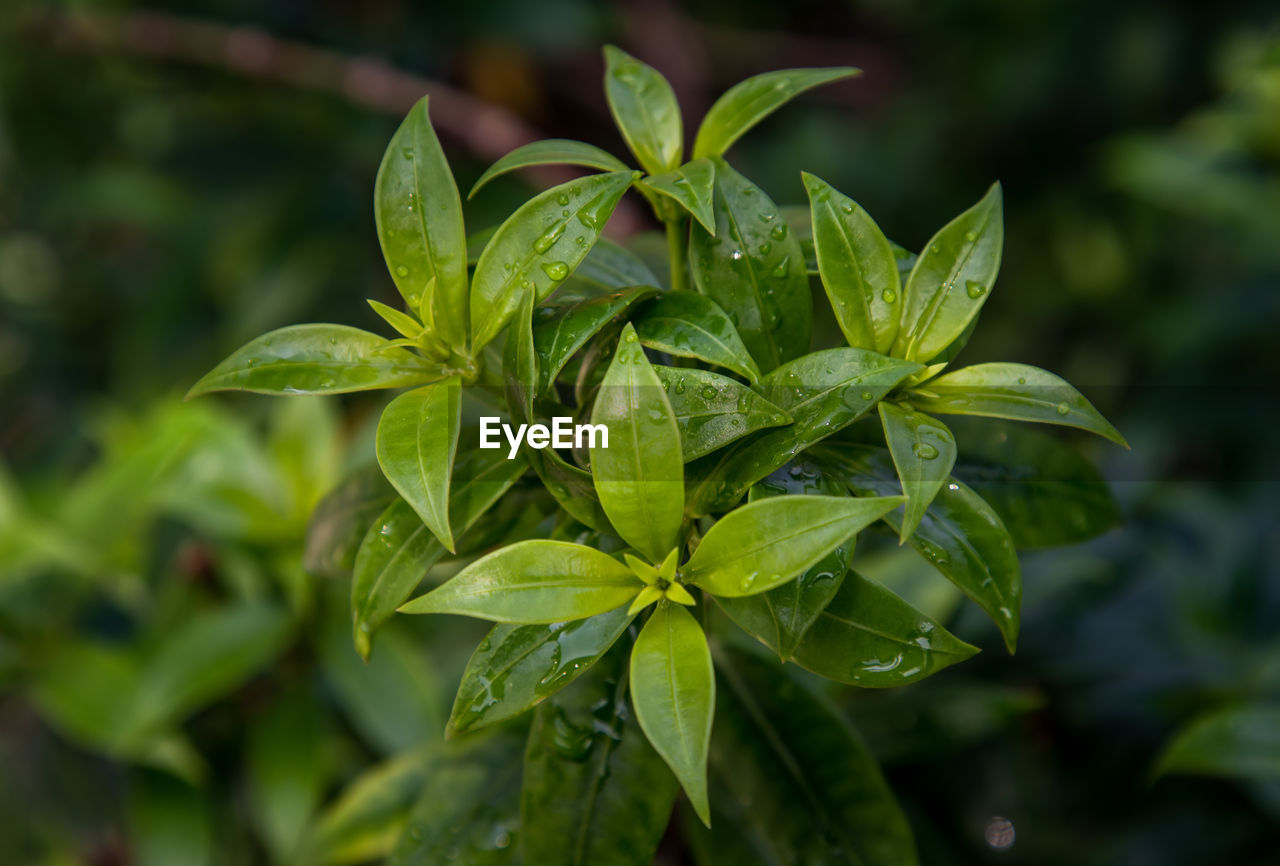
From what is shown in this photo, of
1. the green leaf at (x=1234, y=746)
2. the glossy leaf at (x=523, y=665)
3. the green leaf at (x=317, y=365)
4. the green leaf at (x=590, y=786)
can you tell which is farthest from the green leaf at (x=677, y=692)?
the green leaf at (x=1234, y=746)

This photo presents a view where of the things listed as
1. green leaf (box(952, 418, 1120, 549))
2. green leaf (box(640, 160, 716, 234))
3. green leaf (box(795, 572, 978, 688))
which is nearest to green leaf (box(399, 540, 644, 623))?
green leaf (box(795, 572, 978, 688))

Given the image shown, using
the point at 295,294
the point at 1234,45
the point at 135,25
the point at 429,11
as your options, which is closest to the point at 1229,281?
the point at 1234,45

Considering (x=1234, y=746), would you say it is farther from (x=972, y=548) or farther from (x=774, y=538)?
(x=774, y=538)

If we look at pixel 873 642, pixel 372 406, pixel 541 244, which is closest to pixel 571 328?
pixel 541 244

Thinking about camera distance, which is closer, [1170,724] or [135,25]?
[1170,724]

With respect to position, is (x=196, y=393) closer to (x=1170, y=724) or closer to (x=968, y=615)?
(x=968, y=615)
